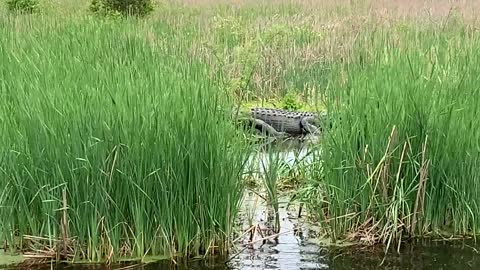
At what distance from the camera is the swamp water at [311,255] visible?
4152mm

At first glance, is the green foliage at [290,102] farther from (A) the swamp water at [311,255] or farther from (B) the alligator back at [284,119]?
(A) the swamp water at [311,255]

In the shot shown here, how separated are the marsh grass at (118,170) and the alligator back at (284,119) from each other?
385 centimetres

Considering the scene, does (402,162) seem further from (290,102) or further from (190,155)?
(290,102)

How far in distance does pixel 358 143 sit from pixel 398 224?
0.60 m

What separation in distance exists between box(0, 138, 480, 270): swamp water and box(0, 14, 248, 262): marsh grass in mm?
131

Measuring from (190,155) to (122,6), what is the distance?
9468mm

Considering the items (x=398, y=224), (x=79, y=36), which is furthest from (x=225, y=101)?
(x=79, y=36)

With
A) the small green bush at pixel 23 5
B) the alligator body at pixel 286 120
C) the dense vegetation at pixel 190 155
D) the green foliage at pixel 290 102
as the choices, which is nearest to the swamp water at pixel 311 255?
the dense vegetation at pixel 190 155

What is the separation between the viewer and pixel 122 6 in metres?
13.0

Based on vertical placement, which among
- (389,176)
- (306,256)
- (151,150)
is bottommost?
(306,256)

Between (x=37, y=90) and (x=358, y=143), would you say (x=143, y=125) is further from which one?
(x=358, y=143)

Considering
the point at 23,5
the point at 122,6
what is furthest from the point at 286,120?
the point at 23,5

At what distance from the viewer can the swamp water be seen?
4152mm

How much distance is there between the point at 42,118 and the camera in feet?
13.3
